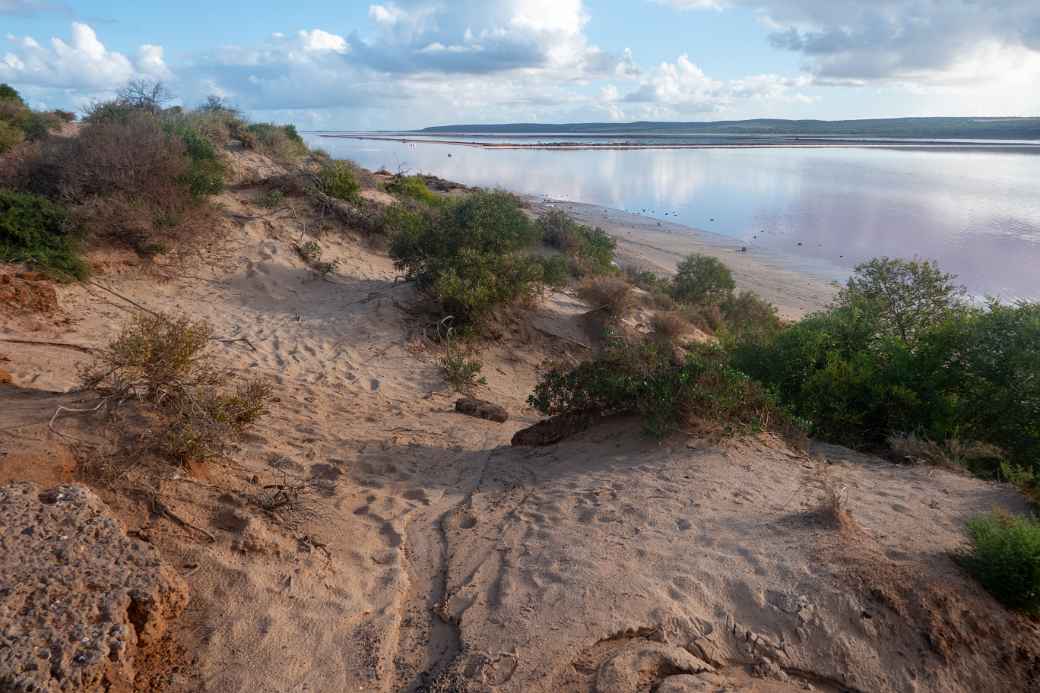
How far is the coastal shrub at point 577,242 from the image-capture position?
16234 mm

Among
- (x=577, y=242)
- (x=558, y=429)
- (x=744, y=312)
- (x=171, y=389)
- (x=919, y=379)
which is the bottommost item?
(x=744, y=312)

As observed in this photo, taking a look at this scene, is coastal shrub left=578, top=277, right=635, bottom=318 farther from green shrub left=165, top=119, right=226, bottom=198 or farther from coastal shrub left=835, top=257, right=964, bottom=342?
green shrub left=165, top=119, right=226, bottom=198

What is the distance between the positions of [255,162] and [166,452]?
557 inches

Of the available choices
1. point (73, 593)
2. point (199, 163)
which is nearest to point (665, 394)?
point (73, 593)

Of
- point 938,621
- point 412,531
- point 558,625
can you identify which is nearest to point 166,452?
point 412,531

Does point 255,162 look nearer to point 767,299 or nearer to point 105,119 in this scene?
point 105,119

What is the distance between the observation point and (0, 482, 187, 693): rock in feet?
9.20

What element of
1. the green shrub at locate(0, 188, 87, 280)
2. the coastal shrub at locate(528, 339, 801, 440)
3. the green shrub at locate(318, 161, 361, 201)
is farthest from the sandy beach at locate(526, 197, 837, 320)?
the green shrub at locate(0, 188, 87, 280)

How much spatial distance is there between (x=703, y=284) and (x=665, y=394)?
10.4 m

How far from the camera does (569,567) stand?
4113 millimetres

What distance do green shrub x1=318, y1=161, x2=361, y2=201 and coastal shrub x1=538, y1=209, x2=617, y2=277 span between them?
4322 mm

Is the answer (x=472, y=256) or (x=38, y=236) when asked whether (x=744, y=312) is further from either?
(x=38, y=236)

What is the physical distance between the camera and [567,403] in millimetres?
6797

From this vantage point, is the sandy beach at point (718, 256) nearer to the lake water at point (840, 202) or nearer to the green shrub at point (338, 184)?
the lake water at point (840, 202)
